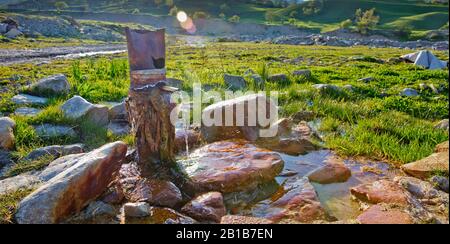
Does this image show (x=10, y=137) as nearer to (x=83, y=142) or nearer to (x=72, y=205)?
(x=83, y=142)

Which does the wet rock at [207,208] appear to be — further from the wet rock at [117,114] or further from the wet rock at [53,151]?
the wet rock at [117,114]

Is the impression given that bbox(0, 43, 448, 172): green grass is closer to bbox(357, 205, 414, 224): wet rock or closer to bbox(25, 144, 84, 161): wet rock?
bbox(25, 144, 84, 161): wet rock

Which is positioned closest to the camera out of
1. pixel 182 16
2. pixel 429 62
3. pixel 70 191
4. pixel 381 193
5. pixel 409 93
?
pixel 70 191

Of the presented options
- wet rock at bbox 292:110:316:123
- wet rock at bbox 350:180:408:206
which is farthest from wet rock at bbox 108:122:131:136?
wet rock at bbox 350:180:408:206

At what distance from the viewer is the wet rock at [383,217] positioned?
348cm

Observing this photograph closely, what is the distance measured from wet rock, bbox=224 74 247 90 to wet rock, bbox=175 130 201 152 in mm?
4048

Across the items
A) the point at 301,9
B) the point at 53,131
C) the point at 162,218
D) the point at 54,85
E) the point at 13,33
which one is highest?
the point at 301,9

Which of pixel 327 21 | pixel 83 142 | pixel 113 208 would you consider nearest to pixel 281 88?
pixel 83 142

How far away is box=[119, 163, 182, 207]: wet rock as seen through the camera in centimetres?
421

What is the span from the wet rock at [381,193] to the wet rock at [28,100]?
708 cm

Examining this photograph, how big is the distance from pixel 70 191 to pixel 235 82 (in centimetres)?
723

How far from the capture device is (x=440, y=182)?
14.5ft

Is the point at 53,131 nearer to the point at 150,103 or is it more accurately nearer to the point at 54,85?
the point at 150,103

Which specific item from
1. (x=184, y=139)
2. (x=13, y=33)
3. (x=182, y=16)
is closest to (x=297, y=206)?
(x=184, y=139)
